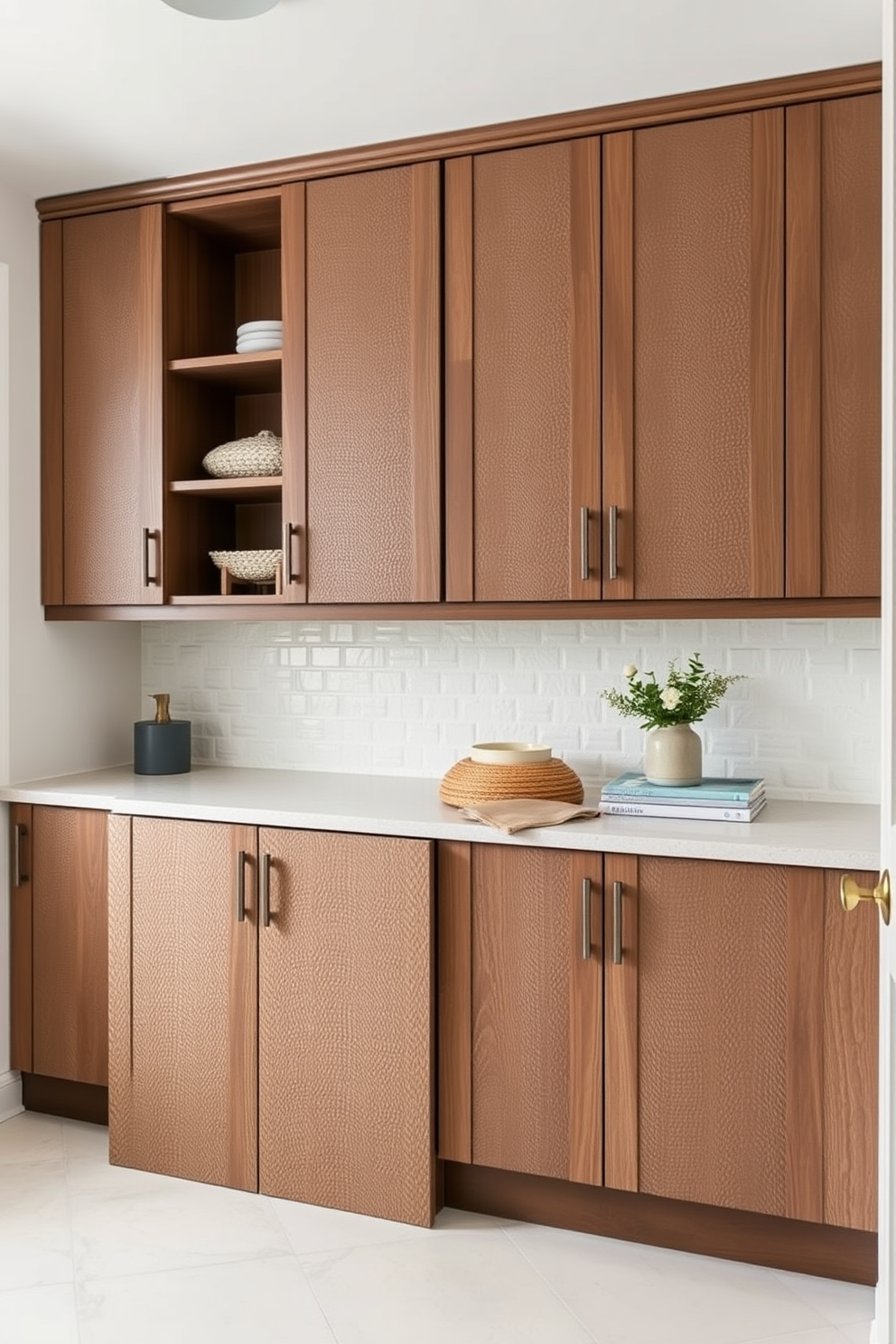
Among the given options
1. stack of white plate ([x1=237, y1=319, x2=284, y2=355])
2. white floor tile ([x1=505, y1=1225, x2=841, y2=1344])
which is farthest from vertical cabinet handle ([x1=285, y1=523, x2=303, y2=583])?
white floor tile ([x1=505, y1=1225, x2=841, y2=1344])

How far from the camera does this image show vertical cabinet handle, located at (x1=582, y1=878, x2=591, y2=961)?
2295mm

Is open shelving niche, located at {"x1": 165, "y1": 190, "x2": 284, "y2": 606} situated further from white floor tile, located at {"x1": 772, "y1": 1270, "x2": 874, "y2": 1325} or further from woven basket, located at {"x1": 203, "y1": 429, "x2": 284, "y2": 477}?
white floor tile, located at {"x1": 772, "y1": 1270, "x2": 874, "y2": 1325}

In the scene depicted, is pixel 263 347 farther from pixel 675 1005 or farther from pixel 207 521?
pixel 675 1005

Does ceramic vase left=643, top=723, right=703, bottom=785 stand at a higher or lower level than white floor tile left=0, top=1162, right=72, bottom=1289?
higher

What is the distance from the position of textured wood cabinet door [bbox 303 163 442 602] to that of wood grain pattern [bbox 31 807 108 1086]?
88cm

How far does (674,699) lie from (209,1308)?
1514mm

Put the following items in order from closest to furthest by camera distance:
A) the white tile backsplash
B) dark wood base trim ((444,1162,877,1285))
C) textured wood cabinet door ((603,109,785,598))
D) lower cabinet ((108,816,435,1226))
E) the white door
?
the white door
dark wood base trim ((444,1162,877,1285))
textured wood cabinet door ((603,109,785,598))
lower cabinet ((108,816,435,1226))
the white tile backsplash

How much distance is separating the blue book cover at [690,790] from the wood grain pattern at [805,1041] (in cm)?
26

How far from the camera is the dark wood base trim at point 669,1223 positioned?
88.0 inches

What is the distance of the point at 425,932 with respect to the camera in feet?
7.93

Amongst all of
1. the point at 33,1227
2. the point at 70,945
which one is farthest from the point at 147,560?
the point at 33,1227

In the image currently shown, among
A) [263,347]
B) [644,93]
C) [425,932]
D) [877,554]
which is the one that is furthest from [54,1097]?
[644,93]

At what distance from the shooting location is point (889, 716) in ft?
4.46

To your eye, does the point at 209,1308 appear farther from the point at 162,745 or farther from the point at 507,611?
the point at 507,611
